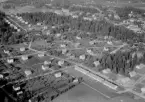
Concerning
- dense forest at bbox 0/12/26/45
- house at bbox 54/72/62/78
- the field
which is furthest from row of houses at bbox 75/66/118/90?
dense forest at bbox 0/12/26/45

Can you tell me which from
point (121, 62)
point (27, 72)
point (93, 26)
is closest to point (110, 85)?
→ point (121, 62)

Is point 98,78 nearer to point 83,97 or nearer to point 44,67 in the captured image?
point 83,97

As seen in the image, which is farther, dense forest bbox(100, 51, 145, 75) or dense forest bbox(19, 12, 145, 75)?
dense forest bbox(19, 12, 145, 75)

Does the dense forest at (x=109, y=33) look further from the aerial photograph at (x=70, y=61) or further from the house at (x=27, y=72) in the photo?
the house at (x=27, y=72)

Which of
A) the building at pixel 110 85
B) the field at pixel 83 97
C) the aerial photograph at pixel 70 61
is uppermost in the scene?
the aerial photograph at pixel 70 61

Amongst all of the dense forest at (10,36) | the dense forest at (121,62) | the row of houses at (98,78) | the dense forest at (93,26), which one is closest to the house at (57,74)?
the row of houses at (98,78)

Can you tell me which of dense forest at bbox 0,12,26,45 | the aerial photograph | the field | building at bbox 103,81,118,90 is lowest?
the field

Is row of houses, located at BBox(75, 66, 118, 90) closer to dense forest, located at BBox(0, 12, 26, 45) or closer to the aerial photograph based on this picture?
the aerial photograph

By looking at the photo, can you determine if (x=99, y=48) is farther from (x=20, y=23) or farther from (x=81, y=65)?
(x=20, y=23)

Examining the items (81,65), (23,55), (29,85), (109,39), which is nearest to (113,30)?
(109,39)
